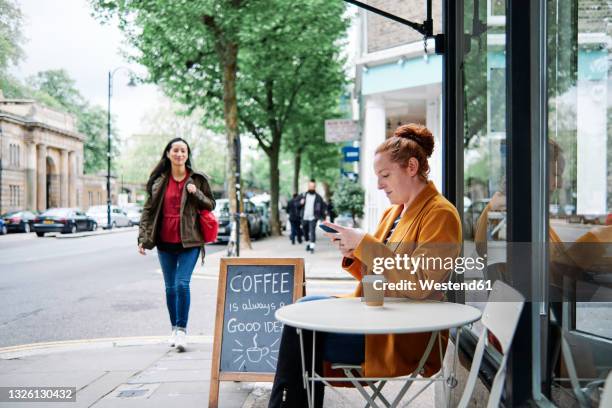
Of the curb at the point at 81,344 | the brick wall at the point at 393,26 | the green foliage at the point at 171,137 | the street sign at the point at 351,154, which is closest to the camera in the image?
the curb at the point at 81,344

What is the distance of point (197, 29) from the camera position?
1645 cm

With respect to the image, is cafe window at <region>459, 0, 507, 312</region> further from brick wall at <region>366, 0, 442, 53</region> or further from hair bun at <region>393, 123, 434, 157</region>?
brick wall at <region>366, 0, 442, 53</region>

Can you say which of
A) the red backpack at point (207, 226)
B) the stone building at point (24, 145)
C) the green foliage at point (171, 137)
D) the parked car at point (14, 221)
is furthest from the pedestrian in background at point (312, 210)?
the green foliage at point (171, 137)

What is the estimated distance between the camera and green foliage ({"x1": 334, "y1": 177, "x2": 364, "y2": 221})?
1744 cm

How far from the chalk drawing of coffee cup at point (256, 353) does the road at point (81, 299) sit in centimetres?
282

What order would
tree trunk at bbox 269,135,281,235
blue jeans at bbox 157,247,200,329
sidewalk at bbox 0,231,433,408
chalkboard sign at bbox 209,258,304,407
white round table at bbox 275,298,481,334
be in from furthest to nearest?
tree trunk at bbox 269,135,281,235, blue jeans at bbox 157,247,200,329, sidewalk at bbox 0,231,433,408, chalkboard sign at bbox 209,258,304,407, white round table at bbox 275,298,481,334

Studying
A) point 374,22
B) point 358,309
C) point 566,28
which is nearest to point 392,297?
point 358,309

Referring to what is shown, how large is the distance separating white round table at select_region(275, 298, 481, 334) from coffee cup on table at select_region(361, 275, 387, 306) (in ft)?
0.11

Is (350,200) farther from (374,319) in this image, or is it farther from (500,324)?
(500,324)

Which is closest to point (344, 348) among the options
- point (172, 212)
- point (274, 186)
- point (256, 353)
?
point (256, 353)

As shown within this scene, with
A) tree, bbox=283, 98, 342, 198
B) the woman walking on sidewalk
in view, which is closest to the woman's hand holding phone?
the woman walking on sidewalk

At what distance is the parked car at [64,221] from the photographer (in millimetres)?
23734

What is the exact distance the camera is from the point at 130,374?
479 centimetres

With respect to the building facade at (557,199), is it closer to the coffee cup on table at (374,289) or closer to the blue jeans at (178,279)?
the coffee cup on table at (374,289)
